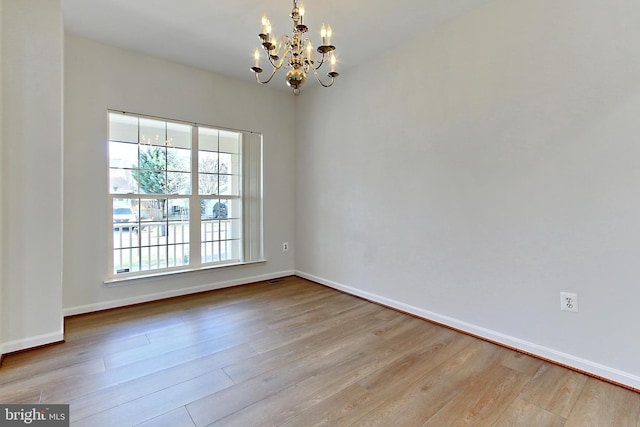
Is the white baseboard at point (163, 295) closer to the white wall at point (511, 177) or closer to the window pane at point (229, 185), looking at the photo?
the window pane at point (229, 185)

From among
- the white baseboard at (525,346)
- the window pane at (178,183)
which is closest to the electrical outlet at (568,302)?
the white baseboard at (525,346)

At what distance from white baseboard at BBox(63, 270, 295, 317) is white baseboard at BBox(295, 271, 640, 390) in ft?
5.24

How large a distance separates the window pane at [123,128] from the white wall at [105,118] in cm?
11

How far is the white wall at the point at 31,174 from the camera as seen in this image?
2.19 meters

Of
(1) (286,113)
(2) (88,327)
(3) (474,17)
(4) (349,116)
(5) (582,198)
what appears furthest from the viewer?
(1) (286,113)

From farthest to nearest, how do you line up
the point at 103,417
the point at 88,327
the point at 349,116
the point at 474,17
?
the point at 349,116 < the point at 88,327 < the point at 474,17 < the point at 103,417

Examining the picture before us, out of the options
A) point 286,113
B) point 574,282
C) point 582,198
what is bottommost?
point 574,282

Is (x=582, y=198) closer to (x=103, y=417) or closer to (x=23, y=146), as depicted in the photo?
(x=103, y=417)

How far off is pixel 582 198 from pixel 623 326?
844 millimetres

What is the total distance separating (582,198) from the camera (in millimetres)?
1999

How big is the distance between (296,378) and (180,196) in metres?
2.64

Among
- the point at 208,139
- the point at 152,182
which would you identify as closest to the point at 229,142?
the point at 208,139

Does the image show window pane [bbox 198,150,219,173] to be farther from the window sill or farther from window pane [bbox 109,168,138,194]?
the window sill

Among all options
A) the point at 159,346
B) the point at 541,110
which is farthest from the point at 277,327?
the point at 541,110
